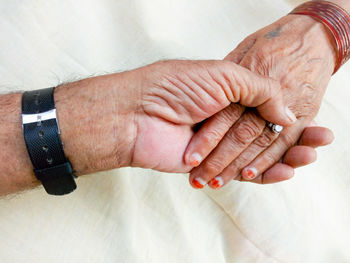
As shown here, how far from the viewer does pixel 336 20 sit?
1.00 metres

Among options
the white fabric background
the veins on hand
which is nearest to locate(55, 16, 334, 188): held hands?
the veins on hand

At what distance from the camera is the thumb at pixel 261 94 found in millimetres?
788

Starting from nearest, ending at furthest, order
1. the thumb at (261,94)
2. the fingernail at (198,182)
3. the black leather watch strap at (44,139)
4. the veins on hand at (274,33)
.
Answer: the black leather watch strap at (44,139) < the thumb at (261,94) < the fingernail at (198,182) < the veins on hand at (274,33)

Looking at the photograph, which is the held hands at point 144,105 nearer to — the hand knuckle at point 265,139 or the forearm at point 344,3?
the hand knuckle at point 265,139

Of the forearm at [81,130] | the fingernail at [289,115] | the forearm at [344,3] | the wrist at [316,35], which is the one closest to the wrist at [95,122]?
the forearm at [81,130]

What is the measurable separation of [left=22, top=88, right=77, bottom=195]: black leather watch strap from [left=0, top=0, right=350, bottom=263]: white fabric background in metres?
0.17

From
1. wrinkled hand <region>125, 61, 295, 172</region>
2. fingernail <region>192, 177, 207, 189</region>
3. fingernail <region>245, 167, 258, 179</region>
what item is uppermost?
wrinkled hand <region>125, 61, 295, 172</region>

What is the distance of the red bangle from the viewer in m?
1.00

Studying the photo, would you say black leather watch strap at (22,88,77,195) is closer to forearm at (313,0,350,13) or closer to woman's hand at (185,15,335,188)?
woman's hand at (185,15,335,188)

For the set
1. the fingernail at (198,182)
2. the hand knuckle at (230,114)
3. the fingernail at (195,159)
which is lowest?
the fingernail at (198,182)

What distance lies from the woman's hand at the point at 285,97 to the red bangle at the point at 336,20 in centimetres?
2

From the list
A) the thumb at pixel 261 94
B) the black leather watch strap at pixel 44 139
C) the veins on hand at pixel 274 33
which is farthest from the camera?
the veins on hand at pixel 274 33

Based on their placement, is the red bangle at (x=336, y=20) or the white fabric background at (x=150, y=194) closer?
the white fabric background at (x=150, y=194)

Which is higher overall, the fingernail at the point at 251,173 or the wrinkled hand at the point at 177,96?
the wrinkled hand at the point at 177,96
